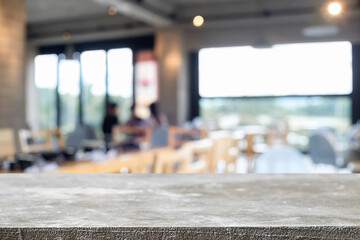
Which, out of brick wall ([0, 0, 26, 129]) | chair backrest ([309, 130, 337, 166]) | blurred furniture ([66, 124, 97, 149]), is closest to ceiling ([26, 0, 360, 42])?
brick wall ([0, 0, 26, 129])

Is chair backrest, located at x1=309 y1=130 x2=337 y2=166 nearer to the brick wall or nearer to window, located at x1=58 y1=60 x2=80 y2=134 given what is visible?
the brick wall

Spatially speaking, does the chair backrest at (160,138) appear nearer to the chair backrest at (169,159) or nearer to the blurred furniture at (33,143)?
the blurred furniture at (33,143)

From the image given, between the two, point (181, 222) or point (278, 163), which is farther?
point (278, 163)

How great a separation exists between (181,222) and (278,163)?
2.26 m

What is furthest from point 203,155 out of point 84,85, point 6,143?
point 84,85

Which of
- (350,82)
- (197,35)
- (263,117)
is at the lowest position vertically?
(263,117)

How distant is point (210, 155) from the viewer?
3277 mm

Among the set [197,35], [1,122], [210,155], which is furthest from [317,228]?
[197,35]

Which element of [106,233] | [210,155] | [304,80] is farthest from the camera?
[304,80]

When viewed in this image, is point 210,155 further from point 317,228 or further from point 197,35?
point 197,35

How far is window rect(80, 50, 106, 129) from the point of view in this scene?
12.2 metres

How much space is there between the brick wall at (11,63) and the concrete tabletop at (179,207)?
5215 mm

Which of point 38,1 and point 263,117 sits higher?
point 38,1

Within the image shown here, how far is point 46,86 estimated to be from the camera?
12.8m
